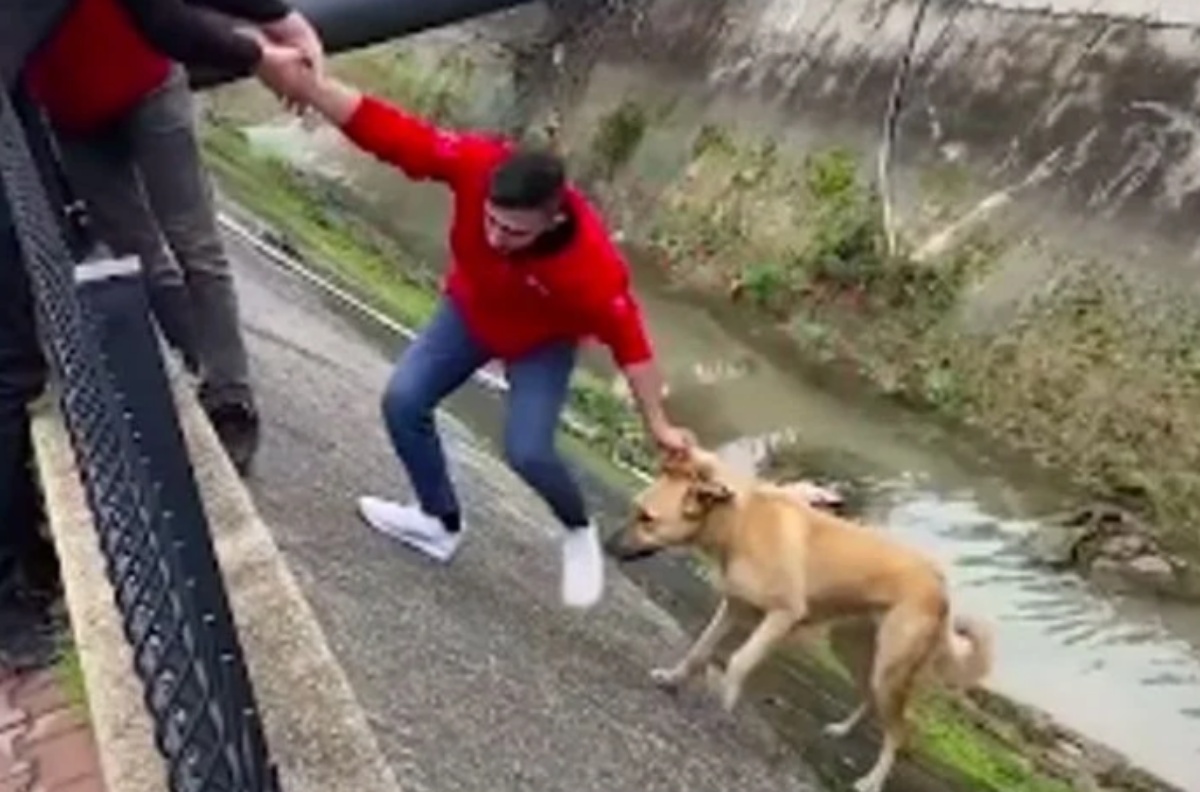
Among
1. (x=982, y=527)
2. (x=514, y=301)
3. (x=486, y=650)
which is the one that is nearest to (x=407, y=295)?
(x=982, y=527)

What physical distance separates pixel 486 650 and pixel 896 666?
1622 millimetres

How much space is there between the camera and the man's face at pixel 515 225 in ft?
19.4

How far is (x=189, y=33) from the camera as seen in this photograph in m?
5.30

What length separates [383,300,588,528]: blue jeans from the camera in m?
6.54

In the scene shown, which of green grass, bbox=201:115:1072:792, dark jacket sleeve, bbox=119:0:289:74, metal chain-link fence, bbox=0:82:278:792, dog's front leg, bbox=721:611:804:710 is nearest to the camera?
metal chain-link fence, bbox=0:82:278:792

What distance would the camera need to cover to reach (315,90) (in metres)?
6.01

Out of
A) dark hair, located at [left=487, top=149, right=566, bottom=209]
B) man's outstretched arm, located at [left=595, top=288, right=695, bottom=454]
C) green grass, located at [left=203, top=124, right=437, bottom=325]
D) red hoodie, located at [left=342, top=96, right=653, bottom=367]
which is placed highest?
dark hair, located at [left=487, top=149, right=566, bottom=209]

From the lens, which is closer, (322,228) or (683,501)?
(683,501)

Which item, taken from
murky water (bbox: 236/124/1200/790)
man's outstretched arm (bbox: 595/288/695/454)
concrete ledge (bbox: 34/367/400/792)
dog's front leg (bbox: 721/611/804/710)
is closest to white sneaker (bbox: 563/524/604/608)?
dog's front leg (bbox: 721/611/804/710)

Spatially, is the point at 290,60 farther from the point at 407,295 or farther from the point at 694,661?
the point at 407,295

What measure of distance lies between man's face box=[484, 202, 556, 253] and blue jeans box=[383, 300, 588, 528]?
1.86 feet

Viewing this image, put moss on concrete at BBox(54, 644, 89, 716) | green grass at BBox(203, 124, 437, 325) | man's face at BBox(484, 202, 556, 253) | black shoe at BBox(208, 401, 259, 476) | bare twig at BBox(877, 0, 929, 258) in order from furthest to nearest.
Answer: bare twig at BBox(877, 0, 929, 258), green grass at BBox(203, 124, 437, 325), black shoe at BBox(208, 401, 259, 476), man's face at BBox(484, 202, 556, 253), moss on concrete at BBox(54, 644, 89, 716)

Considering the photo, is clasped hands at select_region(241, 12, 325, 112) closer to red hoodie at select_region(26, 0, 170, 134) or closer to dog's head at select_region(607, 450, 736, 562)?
red hoodie at select_region(26, 0, 170, 134)

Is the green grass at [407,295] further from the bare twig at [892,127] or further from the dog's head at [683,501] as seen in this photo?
the bare twig at [892,127]
